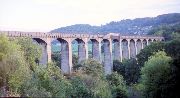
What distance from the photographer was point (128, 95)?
44.3 meters

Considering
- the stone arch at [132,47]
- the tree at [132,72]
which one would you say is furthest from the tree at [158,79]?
A: the stone arch at [132,47]

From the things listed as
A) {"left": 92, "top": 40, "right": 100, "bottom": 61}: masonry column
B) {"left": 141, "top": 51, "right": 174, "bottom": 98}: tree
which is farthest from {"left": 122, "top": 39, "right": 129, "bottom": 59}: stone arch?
{"left": 141, "top": 51, "right": 174, "bottom": 98}: tree

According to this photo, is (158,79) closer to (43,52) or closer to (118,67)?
(43,52)

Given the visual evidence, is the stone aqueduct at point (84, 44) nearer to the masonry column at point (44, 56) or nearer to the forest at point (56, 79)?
the masonry column at point (44, 56)

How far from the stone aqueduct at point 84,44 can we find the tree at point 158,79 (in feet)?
52.8

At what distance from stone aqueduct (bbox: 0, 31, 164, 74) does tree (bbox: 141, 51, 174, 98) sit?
52.8ft

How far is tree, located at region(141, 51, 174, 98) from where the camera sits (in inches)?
1302

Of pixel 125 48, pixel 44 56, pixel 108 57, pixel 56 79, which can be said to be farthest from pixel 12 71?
pixel 125 48

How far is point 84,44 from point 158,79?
86.3 feet

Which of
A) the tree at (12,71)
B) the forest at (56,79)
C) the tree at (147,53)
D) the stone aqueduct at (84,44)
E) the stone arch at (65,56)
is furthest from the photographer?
the tree at (147,53)

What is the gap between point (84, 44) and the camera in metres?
59.2

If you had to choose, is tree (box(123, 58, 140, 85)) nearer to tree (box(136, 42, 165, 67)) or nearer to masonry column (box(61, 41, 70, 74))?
tree (box(136, 42, 165, 67))

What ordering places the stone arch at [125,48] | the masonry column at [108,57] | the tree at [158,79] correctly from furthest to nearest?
the stone arch at [125,48]
the masonry column at [108,57]
the tree at [158,79]

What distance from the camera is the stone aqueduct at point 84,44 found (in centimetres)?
4800
